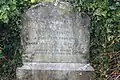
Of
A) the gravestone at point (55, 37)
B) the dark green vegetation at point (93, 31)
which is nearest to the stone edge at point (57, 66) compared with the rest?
the gravestone at point (55, 37)

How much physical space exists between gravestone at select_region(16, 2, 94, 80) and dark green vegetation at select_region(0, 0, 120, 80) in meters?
0.17

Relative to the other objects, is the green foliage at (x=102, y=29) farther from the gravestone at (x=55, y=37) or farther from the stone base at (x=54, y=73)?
the stone base at (x=54, y=73)

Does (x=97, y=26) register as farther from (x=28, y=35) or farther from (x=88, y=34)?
(x=28, y=35)

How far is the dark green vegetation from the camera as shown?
5.39 metres

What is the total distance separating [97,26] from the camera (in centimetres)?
552

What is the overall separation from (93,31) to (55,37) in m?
0.70

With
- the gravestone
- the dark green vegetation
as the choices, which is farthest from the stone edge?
the dark green vegetation

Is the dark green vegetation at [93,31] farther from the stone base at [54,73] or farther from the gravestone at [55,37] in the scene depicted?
the stone base at [54,73]

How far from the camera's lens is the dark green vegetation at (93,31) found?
5387 millimetres

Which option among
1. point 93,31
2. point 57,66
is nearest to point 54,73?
point 57,66

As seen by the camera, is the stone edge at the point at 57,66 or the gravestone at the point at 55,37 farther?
the gravestone at the point at 55,37

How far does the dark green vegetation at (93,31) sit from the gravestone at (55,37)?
172 mm

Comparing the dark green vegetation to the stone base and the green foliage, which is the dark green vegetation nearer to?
the green foliage

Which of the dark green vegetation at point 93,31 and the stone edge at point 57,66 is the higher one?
the dark green vegetation at point 93,31
